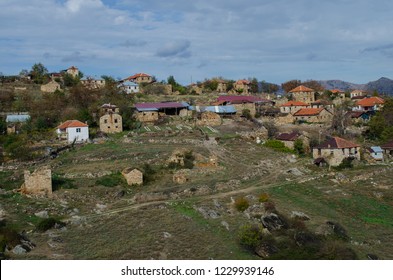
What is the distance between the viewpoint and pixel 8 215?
24.9 meters

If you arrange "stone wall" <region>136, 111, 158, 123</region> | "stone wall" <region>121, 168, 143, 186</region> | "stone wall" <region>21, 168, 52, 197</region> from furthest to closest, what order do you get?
1. "stone wall" <region>136, 111, 158, 123</region>
2. "stone wall" <region>121, 168, 143, 186</region>
3. "stone wall" <region>21, 168, 52, 197</region>

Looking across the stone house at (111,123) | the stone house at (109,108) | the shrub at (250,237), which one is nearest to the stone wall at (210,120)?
the stone house at (109,108)

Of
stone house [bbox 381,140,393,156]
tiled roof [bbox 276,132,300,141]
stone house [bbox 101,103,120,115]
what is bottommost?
stone house [bbox 381,140,393,156]

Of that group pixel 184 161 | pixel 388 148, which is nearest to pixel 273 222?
pixel 184 161

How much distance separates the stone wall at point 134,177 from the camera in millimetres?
31734

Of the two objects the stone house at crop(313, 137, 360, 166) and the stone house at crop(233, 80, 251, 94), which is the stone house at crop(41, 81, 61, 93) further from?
the stone house at crop(313, 137, 360, 166)

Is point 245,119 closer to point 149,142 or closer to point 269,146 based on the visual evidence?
point 269,146

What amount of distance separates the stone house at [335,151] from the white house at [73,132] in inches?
867

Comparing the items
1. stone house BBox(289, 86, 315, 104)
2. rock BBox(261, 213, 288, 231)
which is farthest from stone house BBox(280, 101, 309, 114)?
rock BBox(261, 213, 288, 231)

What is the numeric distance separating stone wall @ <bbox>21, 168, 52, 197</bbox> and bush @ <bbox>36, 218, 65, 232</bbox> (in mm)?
5258

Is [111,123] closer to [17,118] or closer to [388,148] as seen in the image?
[17,118]

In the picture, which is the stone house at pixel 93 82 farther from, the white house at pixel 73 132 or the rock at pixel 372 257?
the rock at pixel 372 257

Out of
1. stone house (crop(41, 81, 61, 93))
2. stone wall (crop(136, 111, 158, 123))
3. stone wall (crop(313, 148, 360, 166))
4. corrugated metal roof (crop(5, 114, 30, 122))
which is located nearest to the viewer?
stone wall (crop(313, 148, 360, 166))

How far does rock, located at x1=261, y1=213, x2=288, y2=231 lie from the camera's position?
23.3m
